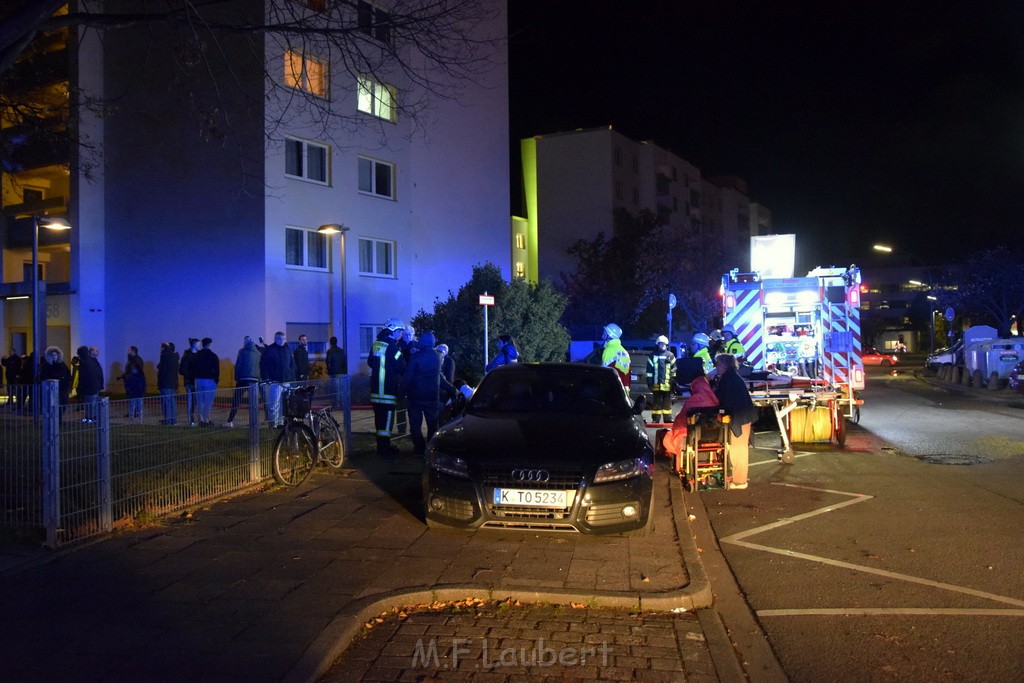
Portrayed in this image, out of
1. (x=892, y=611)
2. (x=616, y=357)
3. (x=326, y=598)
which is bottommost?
(x=892, y=611)

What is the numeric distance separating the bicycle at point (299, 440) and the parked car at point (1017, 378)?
20.3m

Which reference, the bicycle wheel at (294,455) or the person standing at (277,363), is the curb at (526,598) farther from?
the person standing at (277,363)

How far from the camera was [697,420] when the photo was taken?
9336 millimetres

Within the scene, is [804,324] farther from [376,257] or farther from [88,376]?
[376,257]

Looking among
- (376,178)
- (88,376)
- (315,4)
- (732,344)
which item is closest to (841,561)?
(315,4)

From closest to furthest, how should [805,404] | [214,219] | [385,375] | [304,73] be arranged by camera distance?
[304,73] < [385,375] < [805,404] < [214,219]

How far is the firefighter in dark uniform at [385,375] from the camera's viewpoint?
36.7 ft

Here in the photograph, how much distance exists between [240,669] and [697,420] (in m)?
6.06

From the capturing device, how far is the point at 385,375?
11250 mm

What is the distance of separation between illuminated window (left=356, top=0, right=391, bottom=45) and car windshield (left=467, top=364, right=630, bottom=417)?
3643 millimetres

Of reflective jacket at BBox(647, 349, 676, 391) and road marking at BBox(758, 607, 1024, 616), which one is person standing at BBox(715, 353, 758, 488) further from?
road marking at BBox(758, 607, 1024, 616)

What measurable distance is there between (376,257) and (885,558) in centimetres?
2271

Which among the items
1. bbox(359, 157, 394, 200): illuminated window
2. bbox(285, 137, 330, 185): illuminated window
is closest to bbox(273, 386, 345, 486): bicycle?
bbox(285, 137, 330, 185): illuminated window

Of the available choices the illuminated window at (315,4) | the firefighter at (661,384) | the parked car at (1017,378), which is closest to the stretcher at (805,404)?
the firefighter at (661,384)
